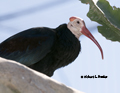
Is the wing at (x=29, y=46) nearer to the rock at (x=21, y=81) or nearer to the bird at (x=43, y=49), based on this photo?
the bird at (x=43, y=49)

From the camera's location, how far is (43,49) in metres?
3.31

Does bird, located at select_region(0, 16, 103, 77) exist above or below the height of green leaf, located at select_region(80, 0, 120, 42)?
below

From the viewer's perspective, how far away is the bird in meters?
3.31

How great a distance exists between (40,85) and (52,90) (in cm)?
8

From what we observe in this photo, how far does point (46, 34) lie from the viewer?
11.1 feet

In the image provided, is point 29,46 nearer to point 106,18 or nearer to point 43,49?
point 43,49

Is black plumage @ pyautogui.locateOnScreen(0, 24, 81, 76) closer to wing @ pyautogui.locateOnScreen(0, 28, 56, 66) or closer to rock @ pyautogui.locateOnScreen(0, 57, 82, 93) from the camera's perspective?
wing @ pyautogui.locateOnScreen(0, 28, 56, 66)

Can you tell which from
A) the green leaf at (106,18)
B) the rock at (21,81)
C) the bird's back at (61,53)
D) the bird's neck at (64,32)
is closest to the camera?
the rock at (21,81)

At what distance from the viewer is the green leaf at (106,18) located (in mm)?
3213

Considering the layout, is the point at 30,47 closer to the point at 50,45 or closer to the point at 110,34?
the point at 50,45

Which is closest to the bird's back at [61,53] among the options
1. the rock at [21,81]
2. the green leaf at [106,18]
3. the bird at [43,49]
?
the bird at [43,49]

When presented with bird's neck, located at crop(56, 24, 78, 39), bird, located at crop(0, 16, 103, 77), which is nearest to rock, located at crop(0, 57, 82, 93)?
bird, located at crop(0, 16, 103, 77)

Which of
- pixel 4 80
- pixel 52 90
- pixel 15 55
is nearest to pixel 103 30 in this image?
pixel 15 55

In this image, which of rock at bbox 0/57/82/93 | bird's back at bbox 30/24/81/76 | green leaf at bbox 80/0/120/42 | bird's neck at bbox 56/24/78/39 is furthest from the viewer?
bird's neck at bbox 56/24/78/39
